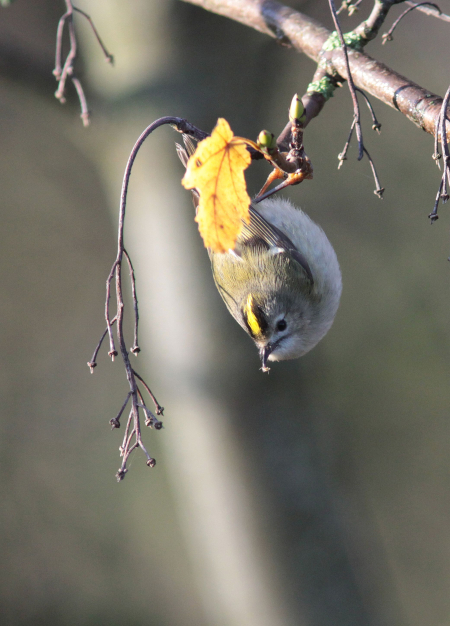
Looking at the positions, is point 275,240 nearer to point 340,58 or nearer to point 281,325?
point 281,325

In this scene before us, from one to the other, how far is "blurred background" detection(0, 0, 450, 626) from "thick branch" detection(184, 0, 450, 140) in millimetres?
529

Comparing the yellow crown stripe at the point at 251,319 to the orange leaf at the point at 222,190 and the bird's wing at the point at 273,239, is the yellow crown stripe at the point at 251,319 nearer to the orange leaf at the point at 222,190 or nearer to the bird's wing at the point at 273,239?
the bird's wing at the point at 273,239

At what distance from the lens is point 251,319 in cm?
102

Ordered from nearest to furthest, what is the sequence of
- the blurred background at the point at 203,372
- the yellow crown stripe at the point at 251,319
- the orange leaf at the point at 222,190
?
the orange leaf at the point at 222,190 < the yellow crown stripe at the point at 251,319 < the blurred background at the point at 203,372

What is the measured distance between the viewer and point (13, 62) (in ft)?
4.39

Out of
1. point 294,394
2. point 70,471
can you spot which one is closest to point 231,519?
point 294,394

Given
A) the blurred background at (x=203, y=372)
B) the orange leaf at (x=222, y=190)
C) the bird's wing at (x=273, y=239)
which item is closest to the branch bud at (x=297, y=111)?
the orange leaf at (x=222, y=190)

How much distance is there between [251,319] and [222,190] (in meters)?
0.53

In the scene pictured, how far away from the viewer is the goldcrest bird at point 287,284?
106cm

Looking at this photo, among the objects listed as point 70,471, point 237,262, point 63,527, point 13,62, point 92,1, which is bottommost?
point 63,527

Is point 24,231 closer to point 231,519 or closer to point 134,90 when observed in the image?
point 134,90

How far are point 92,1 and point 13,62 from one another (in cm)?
48

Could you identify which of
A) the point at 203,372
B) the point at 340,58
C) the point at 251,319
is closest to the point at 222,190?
the point at 340,58

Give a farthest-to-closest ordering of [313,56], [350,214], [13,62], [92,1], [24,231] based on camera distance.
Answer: [24,231] < [350,214] < [92,1] < [13,62] < [313,56]
